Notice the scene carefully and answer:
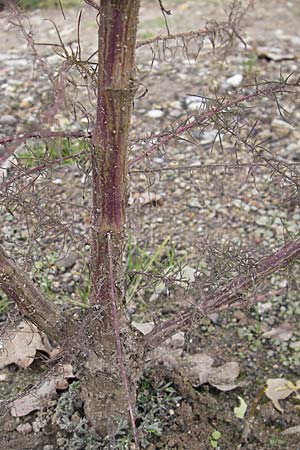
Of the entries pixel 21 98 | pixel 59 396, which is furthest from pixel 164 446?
pixel 21 98

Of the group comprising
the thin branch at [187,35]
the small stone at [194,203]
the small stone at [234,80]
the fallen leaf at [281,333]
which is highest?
the thin branch at [187,35]

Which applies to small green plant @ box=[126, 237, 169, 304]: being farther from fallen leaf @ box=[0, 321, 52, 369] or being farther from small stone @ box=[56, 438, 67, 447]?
small stone @ box=[56, 438, 67, 447]

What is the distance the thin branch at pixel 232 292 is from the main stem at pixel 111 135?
125mm

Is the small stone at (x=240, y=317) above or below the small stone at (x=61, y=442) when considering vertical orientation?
above

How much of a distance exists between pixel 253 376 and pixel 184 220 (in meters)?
0.58

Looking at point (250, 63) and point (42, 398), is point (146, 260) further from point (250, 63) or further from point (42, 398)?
point (250, 63)

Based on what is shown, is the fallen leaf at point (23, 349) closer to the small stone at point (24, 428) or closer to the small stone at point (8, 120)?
the small stone at point (24, 428)

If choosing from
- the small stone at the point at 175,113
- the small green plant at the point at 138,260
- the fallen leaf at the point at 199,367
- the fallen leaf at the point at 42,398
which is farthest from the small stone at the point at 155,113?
the fallen leaf at the point at 42,398

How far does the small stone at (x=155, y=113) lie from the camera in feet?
8.03

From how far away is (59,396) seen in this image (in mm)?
1515

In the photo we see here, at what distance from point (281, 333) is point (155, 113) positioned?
41.5 inches

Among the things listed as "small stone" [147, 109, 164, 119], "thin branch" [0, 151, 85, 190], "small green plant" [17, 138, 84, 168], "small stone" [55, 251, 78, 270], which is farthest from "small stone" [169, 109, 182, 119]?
"thin branch" [0, 151, 85, 190]

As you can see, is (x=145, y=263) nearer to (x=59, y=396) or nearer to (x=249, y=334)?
(x=249, y=334)

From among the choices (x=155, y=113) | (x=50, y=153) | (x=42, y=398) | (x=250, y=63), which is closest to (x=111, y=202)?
(x=50, y=153)
